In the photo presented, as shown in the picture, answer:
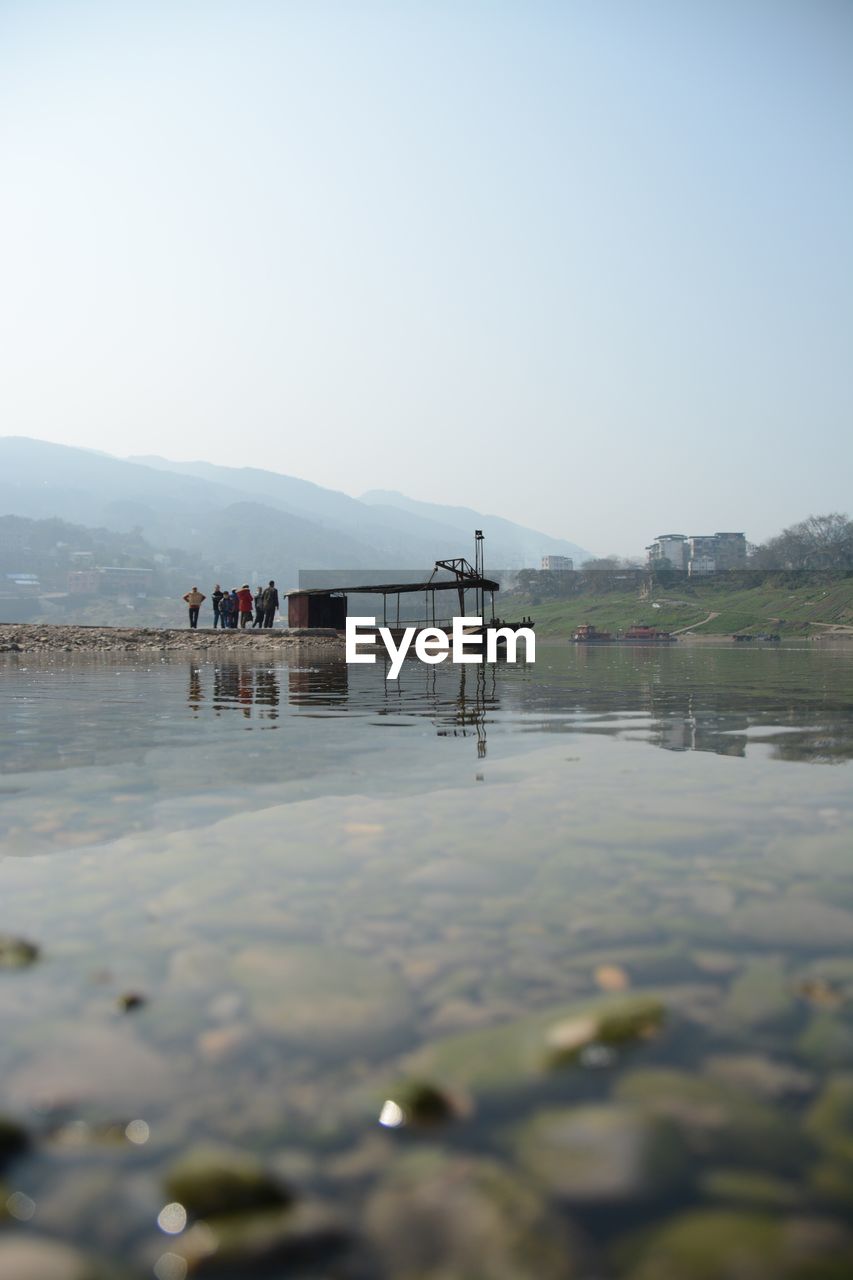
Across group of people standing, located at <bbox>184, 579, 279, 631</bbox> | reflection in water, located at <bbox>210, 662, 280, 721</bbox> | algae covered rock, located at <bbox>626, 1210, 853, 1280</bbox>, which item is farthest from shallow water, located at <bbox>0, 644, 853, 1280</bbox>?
group of people standing, located at <bbox>184, 579, 279, 631</bbox>

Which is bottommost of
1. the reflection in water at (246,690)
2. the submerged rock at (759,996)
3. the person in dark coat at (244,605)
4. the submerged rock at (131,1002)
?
the submerged rock at (759,996)

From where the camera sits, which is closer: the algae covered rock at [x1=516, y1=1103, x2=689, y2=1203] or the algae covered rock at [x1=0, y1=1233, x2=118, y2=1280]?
the algae covered rock at [x1=0, y1=1233, x2=118, y2=1280]

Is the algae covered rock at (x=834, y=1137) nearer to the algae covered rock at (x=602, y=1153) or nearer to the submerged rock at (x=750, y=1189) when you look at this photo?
the submerged rock at (x=750, y=1189)

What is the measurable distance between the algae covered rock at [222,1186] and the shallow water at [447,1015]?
41 mm

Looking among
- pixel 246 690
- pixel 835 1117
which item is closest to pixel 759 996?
pixel 835 1117

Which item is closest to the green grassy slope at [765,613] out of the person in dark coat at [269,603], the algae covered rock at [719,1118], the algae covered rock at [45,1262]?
the person in dark coat at [269,603]

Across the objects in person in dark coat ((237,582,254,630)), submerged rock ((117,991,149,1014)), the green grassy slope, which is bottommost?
submerged rock ((117,991,149,1014))

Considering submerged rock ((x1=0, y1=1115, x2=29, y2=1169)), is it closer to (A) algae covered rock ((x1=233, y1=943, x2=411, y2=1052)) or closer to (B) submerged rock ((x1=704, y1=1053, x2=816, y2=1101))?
(A) algae covered rock ((x1=233, y1=943, x2=411, y2=1052))

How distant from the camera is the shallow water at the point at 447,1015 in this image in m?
1.71

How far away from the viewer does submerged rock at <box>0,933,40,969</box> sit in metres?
2.97

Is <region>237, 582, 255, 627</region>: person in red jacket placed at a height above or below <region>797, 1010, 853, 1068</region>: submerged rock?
above

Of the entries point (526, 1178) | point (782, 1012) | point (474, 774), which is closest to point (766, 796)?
point (474, 774)

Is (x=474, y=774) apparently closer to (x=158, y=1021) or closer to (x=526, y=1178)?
(x=158, y=1021)

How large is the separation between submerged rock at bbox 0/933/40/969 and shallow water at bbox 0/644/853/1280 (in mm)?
64
